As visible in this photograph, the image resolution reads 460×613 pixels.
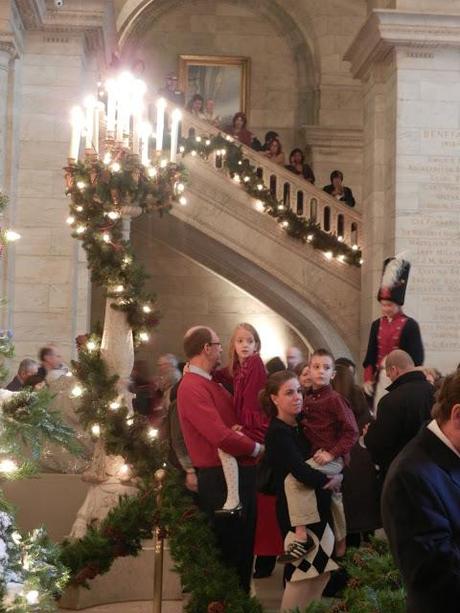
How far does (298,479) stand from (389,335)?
13.2ft

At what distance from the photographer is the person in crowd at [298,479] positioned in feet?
20.7

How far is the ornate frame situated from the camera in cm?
2225

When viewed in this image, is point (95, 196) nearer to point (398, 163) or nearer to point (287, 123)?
point (398, 163)

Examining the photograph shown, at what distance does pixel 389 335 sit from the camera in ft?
33.5

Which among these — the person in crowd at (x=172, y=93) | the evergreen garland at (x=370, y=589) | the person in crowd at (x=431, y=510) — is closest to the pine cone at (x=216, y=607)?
the evergreen garland at (x=370, y=589)

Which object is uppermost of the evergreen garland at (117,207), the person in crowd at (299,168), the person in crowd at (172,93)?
the person in crowd at (172,93)

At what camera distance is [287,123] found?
2205cm

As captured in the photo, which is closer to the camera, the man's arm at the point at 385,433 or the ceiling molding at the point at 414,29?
the man's arm at the point at 385,433

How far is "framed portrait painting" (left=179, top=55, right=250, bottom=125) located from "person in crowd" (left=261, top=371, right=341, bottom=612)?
641 inches

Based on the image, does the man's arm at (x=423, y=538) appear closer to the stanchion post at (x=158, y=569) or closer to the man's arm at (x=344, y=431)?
the man's arm at (x=344, y=431)

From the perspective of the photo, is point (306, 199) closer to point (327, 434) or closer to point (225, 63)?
point (225, 63)

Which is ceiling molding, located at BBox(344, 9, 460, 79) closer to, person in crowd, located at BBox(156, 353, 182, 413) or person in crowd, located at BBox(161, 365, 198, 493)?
person in crowd, located at BBox(156, 353, 182, 413)

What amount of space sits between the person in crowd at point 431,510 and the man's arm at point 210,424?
2.89 m

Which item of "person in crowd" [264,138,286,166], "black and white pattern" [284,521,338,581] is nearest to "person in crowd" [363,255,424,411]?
"black and white pattern" [284,521,338,581]
